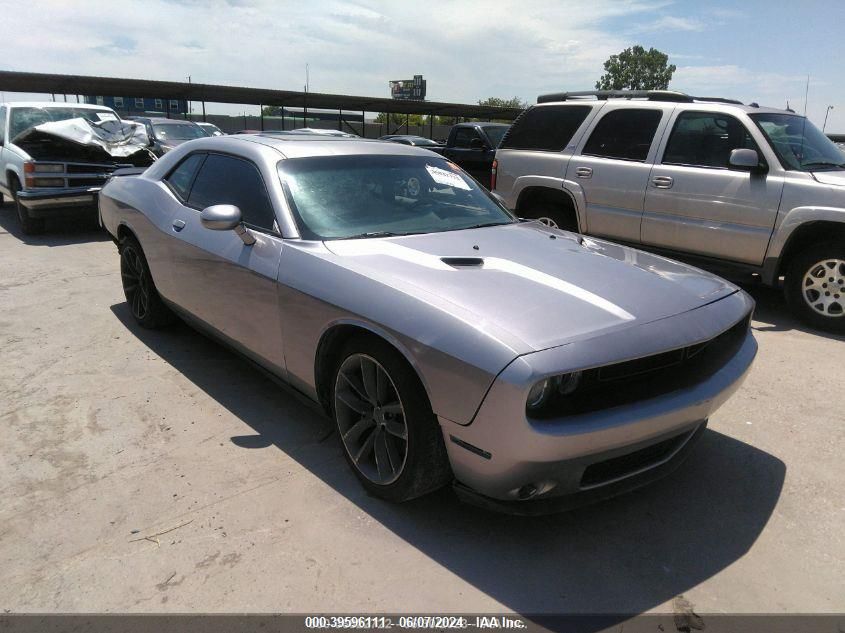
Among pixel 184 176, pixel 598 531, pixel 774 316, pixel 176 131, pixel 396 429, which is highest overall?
pixel 176 131

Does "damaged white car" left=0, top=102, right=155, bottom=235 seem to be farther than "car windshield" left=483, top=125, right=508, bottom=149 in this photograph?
No

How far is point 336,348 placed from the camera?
2893mm

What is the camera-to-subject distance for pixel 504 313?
235 centimetres

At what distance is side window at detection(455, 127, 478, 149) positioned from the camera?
12.6 meters

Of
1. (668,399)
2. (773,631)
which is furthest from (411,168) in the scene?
(773,631)

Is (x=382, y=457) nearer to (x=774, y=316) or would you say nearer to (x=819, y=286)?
(x=819, y=286)

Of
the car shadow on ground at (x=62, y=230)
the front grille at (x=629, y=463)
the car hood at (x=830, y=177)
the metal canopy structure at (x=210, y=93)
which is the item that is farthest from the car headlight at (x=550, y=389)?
the metal canopy structure at (x=210, y=93)

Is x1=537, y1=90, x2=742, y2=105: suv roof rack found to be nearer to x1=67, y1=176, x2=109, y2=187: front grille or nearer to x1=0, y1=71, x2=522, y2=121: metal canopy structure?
x1=67, y1=176, x2=109, y2=187: front grille

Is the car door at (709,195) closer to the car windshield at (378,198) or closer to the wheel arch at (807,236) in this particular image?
the wheel arch at (807,236)

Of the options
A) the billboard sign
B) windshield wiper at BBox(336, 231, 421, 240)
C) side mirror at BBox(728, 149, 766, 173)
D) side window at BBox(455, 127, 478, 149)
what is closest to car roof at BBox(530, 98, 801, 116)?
side mirror at BBox(728, 149, 766, 173)

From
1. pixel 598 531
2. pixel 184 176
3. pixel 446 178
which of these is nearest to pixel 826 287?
pixel 446 178

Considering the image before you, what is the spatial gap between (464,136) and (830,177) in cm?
844

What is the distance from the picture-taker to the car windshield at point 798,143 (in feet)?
17.9

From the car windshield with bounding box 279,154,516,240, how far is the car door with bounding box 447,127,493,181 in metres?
8.06
